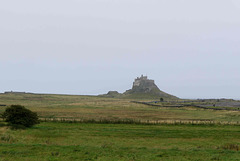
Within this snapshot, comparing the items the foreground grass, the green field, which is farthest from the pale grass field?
the foreground grass

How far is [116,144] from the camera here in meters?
23.6

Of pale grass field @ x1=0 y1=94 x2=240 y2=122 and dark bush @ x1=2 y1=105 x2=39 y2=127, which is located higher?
dark bush @ x1=2 y1=105 x2=39 y2=127

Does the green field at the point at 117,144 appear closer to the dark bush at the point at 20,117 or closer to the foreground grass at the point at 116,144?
the foreground grass at the point at 116,144

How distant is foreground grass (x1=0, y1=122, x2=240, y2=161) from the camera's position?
18219 millimetres

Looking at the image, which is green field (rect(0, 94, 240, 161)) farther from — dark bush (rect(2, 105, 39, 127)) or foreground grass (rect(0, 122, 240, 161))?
dark bush (rect(2, 105, 39, 127))

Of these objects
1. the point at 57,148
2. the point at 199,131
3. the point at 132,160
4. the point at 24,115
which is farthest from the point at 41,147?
the point at 199,131

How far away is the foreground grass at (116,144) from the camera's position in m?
18.2

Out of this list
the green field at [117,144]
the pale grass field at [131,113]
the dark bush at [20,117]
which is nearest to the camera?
the green field at [117,144]

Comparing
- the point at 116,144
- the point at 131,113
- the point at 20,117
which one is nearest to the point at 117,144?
the point at 116,144

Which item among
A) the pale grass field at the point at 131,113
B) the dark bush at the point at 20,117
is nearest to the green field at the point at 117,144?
the dark bush at the point at 20,117

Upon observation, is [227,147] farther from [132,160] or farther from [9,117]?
[9,117]

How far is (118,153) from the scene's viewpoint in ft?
62.5

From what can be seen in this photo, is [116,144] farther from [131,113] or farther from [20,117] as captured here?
[131,113]

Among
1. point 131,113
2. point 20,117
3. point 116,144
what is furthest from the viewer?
Result: point 131,113
